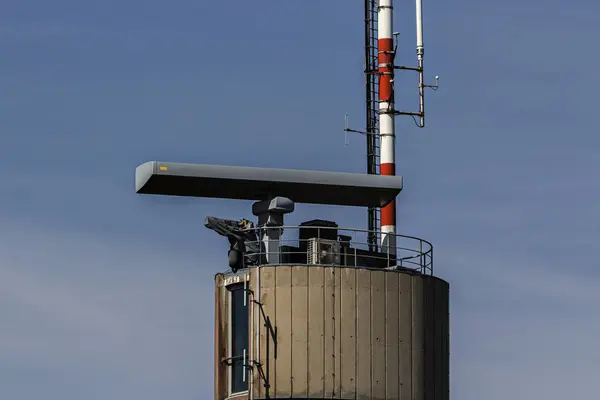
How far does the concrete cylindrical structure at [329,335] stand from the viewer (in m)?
68.2

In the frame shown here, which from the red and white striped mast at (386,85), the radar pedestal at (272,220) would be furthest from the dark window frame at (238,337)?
the red and white striped mast at (386,85)

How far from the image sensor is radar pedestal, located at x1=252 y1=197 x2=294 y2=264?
70.6 m

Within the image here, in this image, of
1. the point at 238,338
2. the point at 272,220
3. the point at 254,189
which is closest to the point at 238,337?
the point at 238,338

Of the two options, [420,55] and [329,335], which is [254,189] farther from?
[420,55]

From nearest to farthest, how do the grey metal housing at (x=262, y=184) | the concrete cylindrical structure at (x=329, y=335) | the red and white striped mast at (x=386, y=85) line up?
the concrete cylindrical structure at (x=329, y=335) → the grey metal housing at (x=262, y=184) → the red and white striped mast at (x=386, y=85)

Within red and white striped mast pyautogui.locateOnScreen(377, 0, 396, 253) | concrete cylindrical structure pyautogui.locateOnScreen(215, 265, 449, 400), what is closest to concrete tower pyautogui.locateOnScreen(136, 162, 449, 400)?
concrete cylindrical structure pyautogui.locateOnScreen(215, 265, 449, 400)

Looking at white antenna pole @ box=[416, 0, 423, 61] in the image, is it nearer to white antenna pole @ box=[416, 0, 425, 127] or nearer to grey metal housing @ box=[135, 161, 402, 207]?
white antenna pole @ box=[416, 0, 425, 127]

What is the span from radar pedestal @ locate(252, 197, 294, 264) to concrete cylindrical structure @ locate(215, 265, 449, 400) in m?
1.37

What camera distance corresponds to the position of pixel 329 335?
225 feet

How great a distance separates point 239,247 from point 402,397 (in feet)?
24.4

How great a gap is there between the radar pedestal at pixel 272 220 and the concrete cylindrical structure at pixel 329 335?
1373mm

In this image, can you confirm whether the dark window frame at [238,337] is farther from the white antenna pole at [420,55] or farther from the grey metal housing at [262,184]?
the white antenna pole at [420,55]

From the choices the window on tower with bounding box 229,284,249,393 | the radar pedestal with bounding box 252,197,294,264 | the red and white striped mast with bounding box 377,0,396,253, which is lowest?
the window on tower with bounding box 229,284,249,393

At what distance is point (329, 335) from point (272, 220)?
4.82 metres
